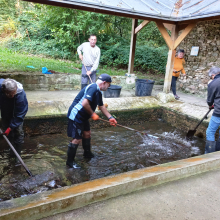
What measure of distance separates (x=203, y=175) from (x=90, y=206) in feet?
5.50

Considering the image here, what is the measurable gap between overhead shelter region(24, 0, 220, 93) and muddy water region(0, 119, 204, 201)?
264 cm

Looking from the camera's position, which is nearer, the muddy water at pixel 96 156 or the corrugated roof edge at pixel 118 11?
the muddy water at pixel 96 156

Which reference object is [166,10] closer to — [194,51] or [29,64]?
[194,51]

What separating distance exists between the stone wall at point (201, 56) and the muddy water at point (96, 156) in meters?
3.23

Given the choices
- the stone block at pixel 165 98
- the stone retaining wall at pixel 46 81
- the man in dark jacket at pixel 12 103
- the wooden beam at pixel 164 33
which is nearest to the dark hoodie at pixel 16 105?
the man in dark jacket at pixel 12 103

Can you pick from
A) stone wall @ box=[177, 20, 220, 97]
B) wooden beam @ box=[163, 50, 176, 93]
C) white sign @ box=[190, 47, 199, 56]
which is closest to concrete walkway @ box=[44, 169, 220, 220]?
wooden beam @ box=[163, 50, 176, 93]

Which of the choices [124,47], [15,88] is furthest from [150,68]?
[15,88]

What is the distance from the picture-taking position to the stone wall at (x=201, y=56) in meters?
7.62

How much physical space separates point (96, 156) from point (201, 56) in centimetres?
624

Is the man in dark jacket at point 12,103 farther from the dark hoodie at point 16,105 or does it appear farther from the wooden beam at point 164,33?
the wooden beam at point 164,33

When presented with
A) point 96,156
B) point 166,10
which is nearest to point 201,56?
point 166,10

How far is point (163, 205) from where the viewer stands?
223cm

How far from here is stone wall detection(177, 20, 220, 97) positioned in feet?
25.0

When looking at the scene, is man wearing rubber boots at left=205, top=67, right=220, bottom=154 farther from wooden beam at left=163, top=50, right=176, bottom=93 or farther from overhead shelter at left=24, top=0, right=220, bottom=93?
wooden beam at left=163, top=50, right=176, bottom=93
